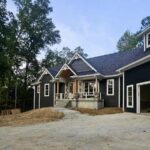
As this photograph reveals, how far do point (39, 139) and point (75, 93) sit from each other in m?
21.7

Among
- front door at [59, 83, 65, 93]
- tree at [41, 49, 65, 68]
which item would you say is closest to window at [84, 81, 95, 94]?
front door at [59, 83, 65, 93]

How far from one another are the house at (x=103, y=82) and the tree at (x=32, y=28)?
11802mm

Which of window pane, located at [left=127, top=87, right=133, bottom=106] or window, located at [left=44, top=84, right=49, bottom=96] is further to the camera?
window, located at [left=44, top=84, right=49, bottom=96]

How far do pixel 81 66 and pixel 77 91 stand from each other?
2867mm

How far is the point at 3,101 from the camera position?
45.6m

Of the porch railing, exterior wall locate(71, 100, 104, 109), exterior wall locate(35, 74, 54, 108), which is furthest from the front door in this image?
exterior wall locate(71, 100, 104, 109)

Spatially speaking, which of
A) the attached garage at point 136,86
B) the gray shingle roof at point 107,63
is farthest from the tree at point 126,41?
the attached garage at point 136,86

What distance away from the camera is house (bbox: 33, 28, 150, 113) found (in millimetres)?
27128

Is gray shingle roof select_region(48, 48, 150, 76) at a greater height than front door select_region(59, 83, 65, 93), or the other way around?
gray shingle roof select_region(48, 48, 150, 76)

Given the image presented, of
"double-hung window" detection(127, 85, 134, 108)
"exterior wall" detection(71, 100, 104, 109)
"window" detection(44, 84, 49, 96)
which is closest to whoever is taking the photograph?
"double-hung window" detection(127, 85, 134, 108)

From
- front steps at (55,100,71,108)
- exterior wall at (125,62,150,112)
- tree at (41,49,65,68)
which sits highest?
tree at (41,49,65,68)

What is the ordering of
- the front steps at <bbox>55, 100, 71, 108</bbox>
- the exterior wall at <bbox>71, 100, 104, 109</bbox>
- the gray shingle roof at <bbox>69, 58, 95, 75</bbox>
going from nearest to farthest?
the exterior wall at <bbox>71, 100, 104, 109</bbox> → the front steps at <bbox>55, 100, 71, 108</bbox> → the gray shingle roof at <bbox>69, 58, 95, 75</bbox>

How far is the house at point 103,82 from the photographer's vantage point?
27.1 meters

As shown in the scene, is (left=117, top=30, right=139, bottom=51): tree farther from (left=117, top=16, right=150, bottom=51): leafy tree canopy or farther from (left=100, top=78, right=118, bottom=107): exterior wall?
(left=100, top=78, right=118, bottom=107): exterior wall
